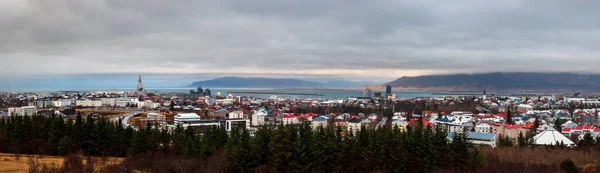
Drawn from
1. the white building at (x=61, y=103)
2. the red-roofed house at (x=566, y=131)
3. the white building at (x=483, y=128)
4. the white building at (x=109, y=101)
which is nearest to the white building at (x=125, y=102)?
the white building at (x=109, y=101)

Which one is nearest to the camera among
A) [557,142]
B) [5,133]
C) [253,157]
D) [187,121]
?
[253,157]

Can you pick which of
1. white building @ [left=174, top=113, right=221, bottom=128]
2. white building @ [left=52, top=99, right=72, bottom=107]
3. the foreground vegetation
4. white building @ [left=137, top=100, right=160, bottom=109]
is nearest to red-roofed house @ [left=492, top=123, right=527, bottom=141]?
the foreground vegetation

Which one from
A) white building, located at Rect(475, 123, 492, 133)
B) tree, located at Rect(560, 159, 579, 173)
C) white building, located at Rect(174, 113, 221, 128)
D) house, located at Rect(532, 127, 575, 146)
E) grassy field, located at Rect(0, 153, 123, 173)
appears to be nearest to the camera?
grassy field, located at Rect(0, 153, 123, 173)

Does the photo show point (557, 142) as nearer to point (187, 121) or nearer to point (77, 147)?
point (77, 147)

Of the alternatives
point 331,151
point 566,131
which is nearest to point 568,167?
point 331,151

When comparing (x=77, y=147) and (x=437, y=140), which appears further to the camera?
(x=77, y=147)

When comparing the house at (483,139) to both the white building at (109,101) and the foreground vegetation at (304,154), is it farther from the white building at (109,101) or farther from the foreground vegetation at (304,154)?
the white building at (109,101)

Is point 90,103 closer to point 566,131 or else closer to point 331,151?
point 566,131

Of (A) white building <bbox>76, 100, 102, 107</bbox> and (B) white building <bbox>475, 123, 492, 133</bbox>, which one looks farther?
(A) white building <bbox>76, 100, 102, 107</bbox>

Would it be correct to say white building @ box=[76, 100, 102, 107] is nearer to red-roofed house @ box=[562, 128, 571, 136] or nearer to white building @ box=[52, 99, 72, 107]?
white building @ box=[52, 99, 72, 107]

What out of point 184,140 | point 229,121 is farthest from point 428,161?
point 229,121

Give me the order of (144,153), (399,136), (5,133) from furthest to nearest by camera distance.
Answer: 1. (5,133)
2. (144,153)
3. (399,136)
